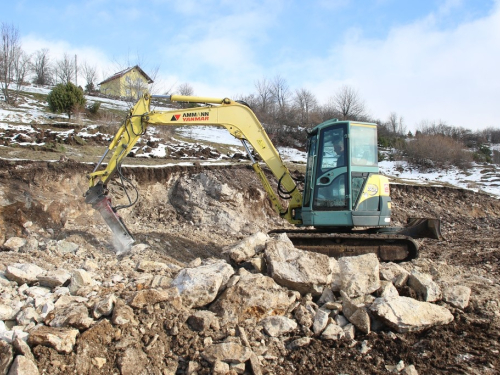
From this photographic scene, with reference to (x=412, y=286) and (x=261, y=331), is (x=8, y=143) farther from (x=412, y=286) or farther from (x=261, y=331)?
(x=412, y=286)

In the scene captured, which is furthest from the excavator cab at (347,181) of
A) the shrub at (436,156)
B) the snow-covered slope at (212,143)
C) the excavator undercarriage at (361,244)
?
the shrub at (436,156)

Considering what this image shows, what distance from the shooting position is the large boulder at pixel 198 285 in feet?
16.0

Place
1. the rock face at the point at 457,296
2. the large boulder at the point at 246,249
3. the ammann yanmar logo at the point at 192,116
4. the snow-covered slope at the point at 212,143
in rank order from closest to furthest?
the rock face at the point at 457,296 → the large boulder at the point at 246,249 → the ammann yanmar logo at the point at 192,116 → the snow-covered slope at the point at 212,143

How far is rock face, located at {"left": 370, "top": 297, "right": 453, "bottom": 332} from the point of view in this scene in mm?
4585

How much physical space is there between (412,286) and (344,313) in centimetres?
131

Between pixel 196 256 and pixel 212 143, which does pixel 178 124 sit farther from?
pixel 212 143

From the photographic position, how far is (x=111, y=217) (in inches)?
295

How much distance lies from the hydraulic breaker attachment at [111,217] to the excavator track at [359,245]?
3.10 metres

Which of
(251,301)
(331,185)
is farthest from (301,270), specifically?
(331,185)

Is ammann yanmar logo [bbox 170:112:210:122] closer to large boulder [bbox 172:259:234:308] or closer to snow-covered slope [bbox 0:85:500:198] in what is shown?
large boulder [bbox 172:259:234:308]

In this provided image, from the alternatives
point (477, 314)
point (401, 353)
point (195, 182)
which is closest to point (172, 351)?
point (401, 353)

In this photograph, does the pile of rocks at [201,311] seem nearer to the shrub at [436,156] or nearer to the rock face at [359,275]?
the rock face at [359,275]

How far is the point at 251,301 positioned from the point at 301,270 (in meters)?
0.95

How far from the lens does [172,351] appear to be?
165 inches
